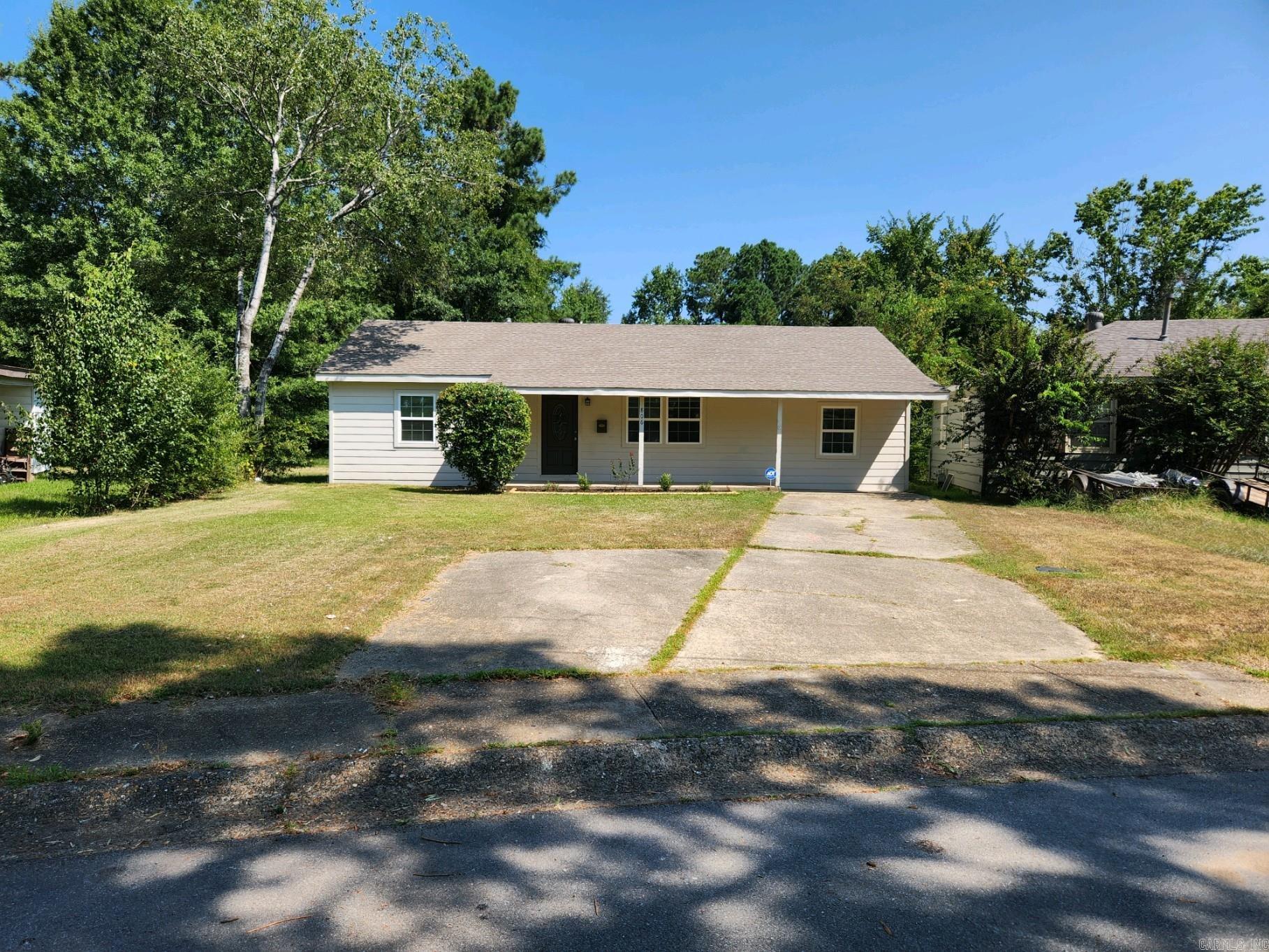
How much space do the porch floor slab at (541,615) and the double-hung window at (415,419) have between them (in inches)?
373

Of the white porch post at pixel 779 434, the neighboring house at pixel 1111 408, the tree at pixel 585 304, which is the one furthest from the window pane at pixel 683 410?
the tree at pixel 585 304

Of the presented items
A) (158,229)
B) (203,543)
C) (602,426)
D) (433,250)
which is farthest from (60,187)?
(203,543)

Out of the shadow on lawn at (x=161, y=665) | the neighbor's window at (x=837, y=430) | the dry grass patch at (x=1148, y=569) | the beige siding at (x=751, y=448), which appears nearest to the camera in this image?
the shadow on lawn at (x=161, y=665)

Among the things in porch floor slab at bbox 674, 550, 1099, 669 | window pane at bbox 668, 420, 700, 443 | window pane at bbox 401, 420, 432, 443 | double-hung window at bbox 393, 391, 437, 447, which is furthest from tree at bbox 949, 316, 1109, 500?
window pane at bbox 401, 420, 432, 443

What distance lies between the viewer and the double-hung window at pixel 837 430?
18188mm

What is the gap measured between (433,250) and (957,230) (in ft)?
95.5

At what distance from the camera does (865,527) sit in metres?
12.0

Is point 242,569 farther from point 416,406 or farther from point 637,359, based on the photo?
point 637,359

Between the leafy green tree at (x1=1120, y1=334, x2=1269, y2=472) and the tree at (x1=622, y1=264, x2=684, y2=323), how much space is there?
45.2 meters

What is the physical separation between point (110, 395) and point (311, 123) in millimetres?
11185

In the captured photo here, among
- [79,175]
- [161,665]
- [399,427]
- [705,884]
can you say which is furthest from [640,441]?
[79,175]

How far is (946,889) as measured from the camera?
2623mm

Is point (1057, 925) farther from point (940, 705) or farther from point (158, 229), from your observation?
point (158, 229)

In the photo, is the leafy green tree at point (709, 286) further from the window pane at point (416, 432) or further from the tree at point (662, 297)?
the window pane at point (416, 432)
